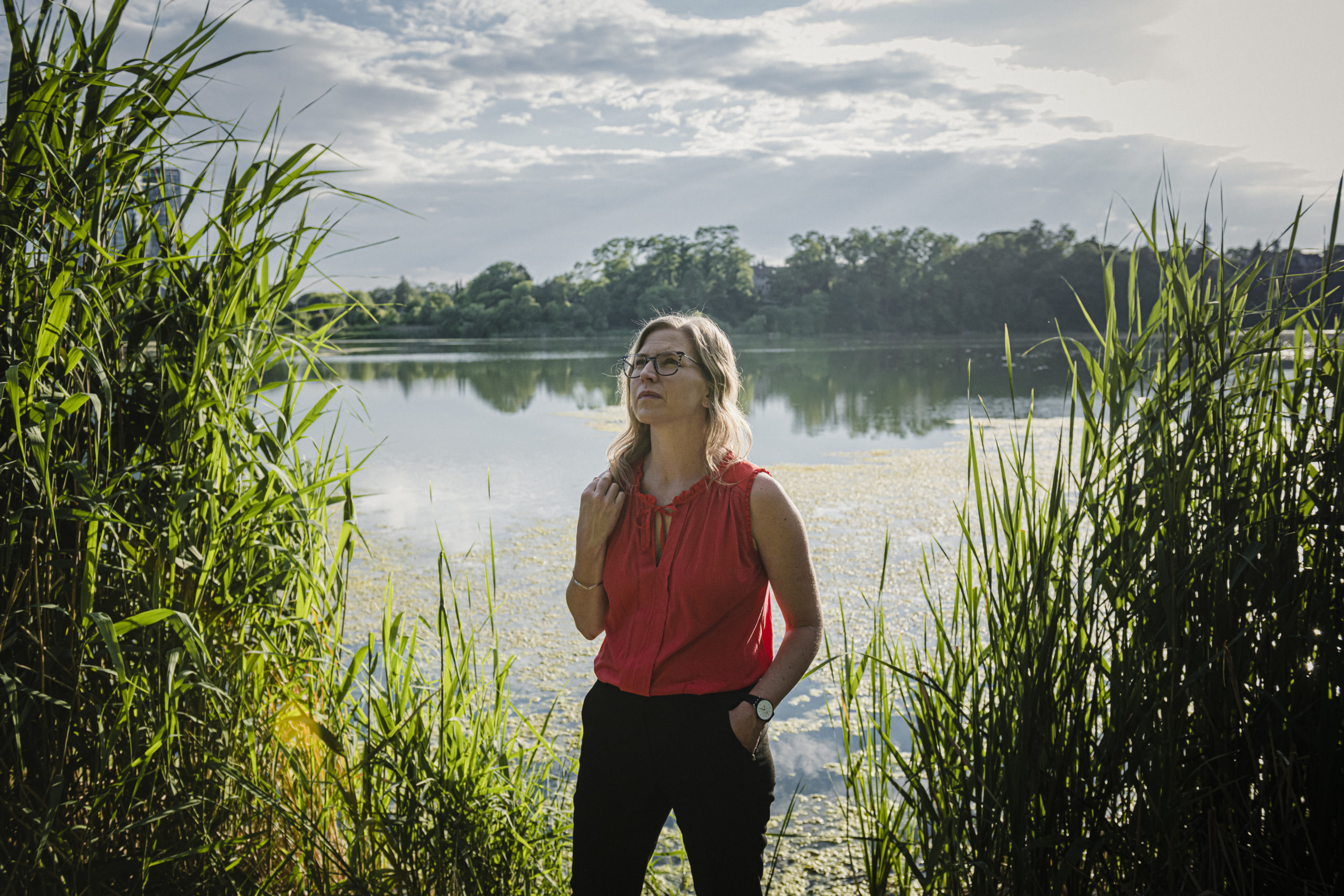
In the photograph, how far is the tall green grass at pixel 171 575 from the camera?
142cm

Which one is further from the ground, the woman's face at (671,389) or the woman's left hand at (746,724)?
the woman's face at (671,389)

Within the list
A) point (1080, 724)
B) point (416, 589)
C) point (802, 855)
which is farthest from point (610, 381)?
point (1080, 724)

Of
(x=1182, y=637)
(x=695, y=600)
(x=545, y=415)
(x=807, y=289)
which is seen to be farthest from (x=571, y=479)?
(x=807, y=289)

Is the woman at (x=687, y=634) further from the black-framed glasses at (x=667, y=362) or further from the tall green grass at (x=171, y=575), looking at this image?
the tall green grass at (x=171, y=575)

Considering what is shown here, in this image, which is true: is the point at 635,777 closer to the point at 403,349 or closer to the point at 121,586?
the point at 121,586

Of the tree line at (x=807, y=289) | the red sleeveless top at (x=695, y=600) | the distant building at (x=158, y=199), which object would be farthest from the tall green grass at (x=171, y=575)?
the tree line at (x=807, y=289)

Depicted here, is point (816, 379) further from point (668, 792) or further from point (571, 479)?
point (668, 792)

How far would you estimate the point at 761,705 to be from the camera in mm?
1487

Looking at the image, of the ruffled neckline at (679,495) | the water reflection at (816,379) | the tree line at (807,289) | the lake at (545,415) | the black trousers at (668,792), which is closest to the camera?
the black trousers at (668,792)

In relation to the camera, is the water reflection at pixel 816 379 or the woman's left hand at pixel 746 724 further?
the water reflection at pixel 816 379

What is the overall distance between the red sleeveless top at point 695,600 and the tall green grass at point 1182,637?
323 millimetres

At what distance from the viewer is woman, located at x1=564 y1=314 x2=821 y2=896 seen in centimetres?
148

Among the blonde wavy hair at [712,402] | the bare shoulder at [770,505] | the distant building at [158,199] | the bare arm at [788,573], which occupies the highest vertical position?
the distant building at [158,199]

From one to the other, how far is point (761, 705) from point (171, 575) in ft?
3.69
